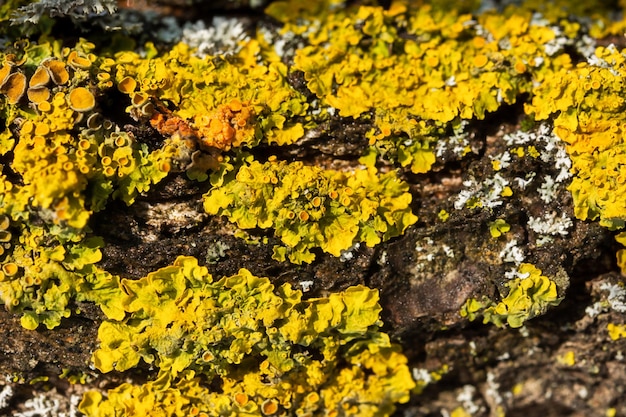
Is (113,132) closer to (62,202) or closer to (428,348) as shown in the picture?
(62,202)

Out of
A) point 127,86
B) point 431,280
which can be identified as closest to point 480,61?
point 431,280

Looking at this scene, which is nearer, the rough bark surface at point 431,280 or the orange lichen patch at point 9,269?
the orange lichen patch at point 9,269

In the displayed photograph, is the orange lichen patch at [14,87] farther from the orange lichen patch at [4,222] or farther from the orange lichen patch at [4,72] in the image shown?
the orange lichen patch at [4,222]

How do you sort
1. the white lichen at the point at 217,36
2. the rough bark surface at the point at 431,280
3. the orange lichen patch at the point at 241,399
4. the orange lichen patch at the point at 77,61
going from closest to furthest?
the orange lichen patch at the point at 77,61 → the rough bark surface at the point at 431,280 → the orange lichen patch at the point at 241,399 → the white lichen at the point at 217,36

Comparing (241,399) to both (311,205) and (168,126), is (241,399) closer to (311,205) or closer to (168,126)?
(311,205)

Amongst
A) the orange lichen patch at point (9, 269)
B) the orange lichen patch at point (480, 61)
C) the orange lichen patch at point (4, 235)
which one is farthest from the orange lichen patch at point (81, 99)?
the orange lichen patch at point (480, 61)

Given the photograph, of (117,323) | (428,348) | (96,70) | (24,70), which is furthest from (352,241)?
(24,70)

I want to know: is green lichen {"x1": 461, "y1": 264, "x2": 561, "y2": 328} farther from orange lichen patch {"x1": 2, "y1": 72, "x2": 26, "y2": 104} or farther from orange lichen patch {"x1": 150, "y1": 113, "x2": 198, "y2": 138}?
orange lichen patch {"x1": 2, "y1": 72, "x2": 26, "y2": 104}
